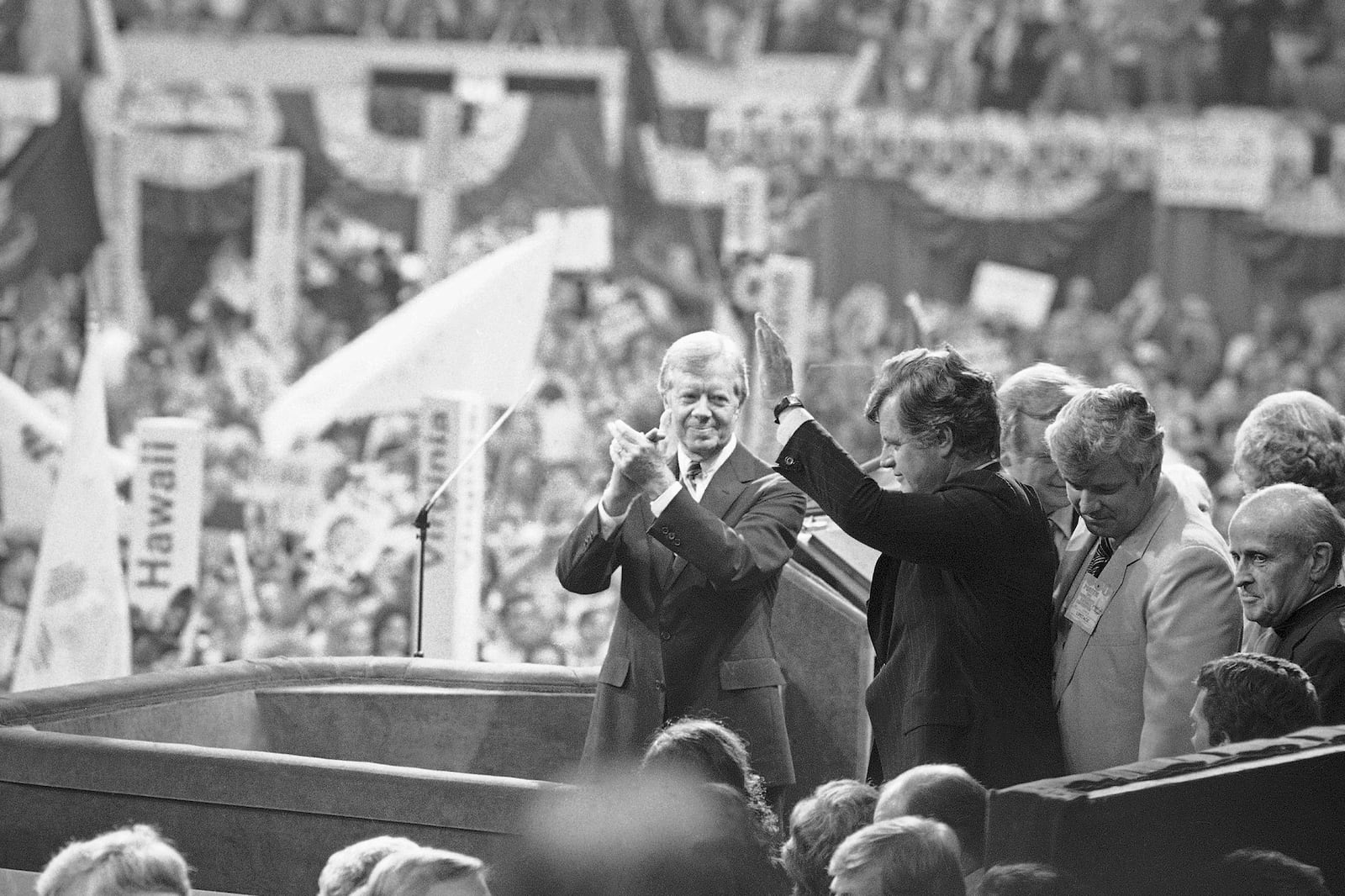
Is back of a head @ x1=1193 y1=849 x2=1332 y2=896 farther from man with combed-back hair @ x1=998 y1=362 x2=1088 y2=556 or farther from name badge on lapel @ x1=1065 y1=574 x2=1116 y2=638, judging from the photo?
man with combed-back hair @ x1=998 y1=362 x2=1088 y2=556

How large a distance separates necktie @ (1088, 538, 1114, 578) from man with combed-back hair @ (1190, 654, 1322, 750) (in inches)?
17.9

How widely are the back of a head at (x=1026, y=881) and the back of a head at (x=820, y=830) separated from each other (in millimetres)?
395

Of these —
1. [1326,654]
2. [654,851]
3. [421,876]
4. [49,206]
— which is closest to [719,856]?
[654,851]

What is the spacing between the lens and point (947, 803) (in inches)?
88.7

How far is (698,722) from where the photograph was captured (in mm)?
2494

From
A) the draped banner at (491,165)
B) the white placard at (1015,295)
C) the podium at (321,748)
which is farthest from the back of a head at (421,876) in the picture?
the draped banner at (491,165)

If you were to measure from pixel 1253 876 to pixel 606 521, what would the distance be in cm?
130

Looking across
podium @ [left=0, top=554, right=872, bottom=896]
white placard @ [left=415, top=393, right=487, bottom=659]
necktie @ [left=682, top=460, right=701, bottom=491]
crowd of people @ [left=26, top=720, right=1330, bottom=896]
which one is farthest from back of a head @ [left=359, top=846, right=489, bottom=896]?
white placard @ [left=415, top=393, right=487, bottom=659]

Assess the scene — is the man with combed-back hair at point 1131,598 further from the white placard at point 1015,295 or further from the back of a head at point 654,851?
the white placard at point 1015,295

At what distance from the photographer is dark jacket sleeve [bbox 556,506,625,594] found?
310 cm

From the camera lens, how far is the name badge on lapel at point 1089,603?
2.72 meters

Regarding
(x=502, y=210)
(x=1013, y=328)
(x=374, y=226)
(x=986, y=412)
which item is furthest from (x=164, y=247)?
(x=986, y=412)

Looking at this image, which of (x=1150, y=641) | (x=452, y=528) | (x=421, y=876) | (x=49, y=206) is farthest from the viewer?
(x=49, y=206)

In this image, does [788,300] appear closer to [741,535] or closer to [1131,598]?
[741,535]
